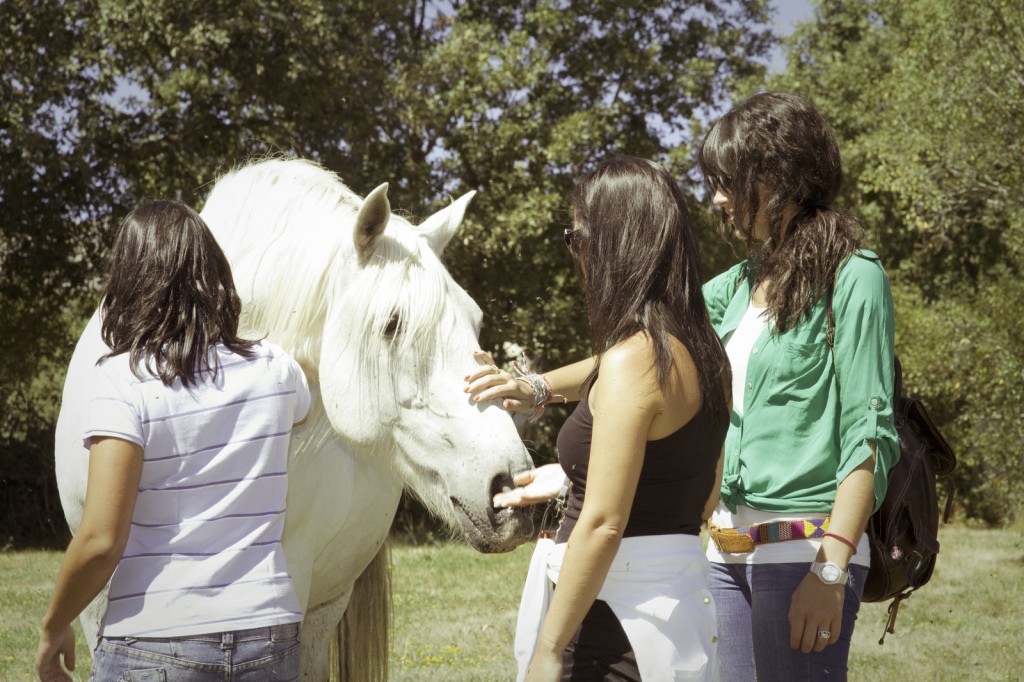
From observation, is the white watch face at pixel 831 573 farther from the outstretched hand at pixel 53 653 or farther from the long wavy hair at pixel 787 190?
the outstretched hand at pixel 53 653

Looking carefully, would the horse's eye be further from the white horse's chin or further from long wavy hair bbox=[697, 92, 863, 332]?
long wavy hair bbox=[697, 92, 863, 332]

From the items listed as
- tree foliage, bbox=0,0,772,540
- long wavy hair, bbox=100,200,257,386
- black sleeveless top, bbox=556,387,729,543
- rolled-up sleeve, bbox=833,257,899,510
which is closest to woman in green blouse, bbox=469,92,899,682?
rolled-up sleeve, bbox=833,257,899,510

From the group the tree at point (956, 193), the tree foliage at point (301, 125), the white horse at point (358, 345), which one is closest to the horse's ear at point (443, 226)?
the white horse at point (358, 345)

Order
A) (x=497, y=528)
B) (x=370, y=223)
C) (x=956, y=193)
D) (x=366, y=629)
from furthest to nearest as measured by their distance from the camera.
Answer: (x=956, y=193) < (x=366, y=629) < (x=370, y=223) < (x=497, y=528)

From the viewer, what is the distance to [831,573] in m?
1.77

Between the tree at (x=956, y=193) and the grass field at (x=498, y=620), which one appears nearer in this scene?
the grass field at (x=498, y=620)

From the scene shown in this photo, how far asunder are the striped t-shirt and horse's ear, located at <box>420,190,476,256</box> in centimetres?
108

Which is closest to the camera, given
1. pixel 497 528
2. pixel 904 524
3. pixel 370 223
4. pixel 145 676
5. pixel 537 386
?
pixel 145 676

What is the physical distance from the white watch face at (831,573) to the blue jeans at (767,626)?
4.8 inches

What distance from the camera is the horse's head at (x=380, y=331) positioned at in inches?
90.4

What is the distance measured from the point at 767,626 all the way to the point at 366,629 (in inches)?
92.8

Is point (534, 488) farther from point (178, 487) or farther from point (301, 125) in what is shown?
point (301, 125)

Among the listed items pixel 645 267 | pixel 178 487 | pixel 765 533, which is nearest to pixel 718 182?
pixel 645 267

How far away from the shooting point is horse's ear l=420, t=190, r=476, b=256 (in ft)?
9.10
